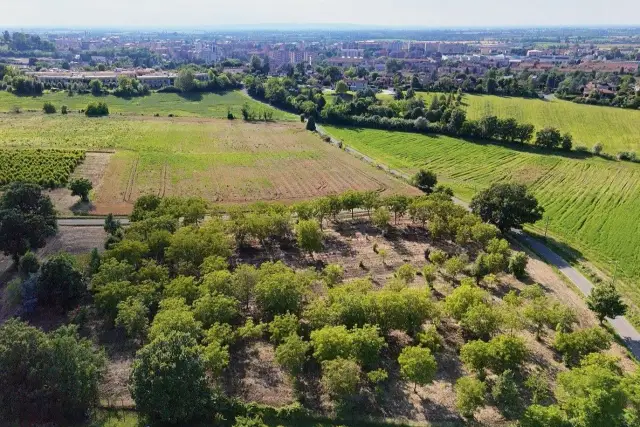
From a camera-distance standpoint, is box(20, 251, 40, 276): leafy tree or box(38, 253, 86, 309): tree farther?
box(20, 251, 40, 276): leafy tree

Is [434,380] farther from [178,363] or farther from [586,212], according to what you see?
[586,212]

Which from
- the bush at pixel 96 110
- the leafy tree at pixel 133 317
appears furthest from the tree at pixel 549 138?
the bush at pixel 96 110

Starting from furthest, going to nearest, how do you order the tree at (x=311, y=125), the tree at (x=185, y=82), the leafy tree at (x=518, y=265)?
the tree at (x=185, y=82), the tree at (x=311, y=125), the leafy tree at (x=518, y=265)

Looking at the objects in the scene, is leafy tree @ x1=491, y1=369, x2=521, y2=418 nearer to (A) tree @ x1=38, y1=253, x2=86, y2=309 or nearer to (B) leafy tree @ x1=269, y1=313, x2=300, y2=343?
(B) leafy tree @ x1=269, y1=313, x2=300, y2=343

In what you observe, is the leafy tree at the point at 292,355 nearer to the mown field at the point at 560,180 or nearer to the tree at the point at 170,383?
the tree at the point at 170,383

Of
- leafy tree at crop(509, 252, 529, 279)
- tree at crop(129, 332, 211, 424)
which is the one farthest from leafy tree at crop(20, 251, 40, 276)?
leafy tree at crop(509, 252, 529, 279)

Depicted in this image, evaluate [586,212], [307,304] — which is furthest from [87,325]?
[586,212]

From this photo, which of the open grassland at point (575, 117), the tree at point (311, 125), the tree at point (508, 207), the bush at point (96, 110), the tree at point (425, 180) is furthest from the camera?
the bush at point (96, 110)
